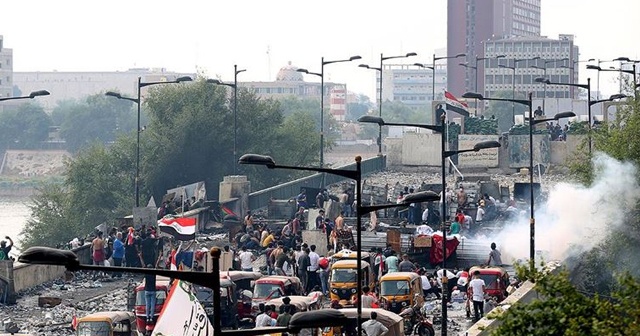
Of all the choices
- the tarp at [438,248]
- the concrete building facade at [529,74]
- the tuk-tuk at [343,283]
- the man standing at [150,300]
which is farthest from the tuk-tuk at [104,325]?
the concrete building facade at [529,74]

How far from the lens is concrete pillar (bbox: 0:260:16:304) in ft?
139

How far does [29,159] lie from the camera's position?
7288 inches

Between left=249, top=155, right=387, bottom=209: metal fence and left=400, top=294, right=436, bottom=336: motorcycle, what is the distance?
29.0m

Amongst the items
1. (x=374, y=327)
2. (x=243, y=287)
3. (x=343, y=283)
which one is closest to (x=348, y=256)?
(x=343, y=283)

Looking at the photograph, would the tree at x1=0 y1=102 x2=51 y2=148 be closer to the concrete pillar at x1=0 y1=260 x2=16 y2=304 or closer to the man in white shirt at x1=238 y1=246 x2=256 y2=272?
the concrete pillar at x1=0 y1=260 x2=16 y2=304

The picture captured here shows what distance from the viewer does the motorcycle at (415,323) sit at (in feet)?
113

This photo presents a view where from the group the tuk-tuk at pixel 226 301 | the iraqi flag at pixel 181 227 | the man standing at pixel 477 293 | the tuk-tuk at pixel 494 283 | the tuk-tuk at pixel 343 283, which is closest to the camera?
the tuk-tuk at pixel 226 301

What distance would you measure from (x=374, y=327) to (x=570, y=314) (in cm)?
1301

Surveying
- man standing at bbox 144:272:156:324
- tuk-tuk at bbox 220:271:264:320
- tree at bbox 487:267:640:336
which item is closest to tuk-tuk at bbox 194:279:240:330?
tuk-tuk at bbox 220:271:264:320

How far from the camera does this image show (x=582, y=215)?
47.2 meters

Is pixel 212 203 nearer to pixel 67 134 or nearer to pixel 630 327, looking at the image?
pixel 630 327

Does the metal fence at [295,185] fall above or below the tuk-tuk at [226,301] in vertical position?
above

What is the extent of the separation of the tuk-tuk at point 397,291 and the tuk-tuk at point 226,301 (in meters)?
3.39

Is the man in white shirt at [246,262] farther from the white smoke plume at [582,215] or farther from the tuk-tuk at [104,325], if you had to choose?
the tuk-tuk at [104,325]
